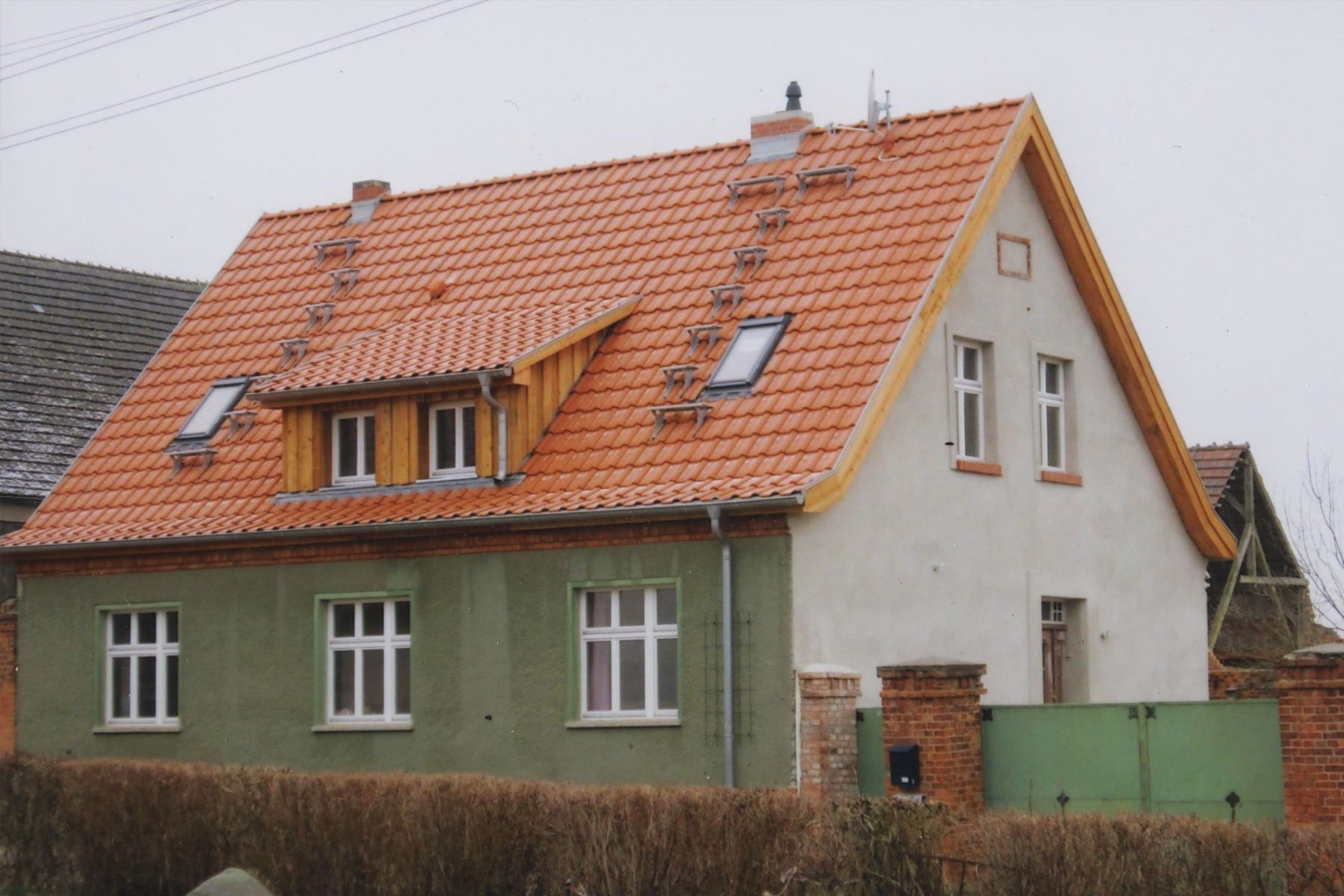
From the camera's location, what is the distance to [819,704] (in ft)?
64.7

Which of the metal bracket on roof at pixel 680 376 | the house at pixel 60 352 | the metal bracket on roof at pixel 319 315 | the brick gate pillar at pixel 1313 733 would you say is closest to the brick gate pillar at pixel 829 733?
the metal bracket on roof at pixel 680 376

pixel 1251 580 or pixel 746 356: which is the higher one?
pixel 746 356

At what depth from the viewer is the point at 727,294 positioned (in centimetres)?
2377

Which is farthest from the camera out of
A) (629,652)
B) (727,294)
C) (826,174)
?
(826,174)

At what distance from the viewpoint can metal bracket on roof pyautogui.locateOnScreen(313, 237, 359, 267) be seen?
94.1ft

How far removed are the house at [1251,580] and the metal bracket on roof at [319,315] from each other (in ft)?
52.7

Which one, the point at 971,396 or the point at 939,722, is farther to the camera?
the point at 971,396

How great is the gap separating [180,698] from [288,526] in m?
2.92

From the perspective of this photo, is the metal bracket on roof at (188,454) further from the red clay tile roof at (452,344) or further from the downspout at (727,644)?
the downspout at (727,644)

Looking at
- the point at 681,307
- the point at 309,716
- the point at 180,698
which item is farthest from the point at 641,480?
the point at 180,698

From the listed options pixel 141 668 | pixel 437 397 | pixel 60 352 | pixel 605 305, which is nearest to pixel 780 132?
pixel 605 305

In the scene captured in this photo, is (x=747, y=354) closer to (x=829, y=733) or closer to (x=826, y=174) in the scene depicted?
(x=826, y=174)

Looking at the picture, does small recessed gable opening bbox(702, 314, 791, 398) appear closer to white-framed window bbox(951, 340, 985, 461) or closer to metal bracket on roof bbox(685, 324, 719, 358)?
metal bracket on roof bbox(685, 324, 719, 358)

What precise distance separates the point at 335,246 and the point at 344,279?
1.04 metres
